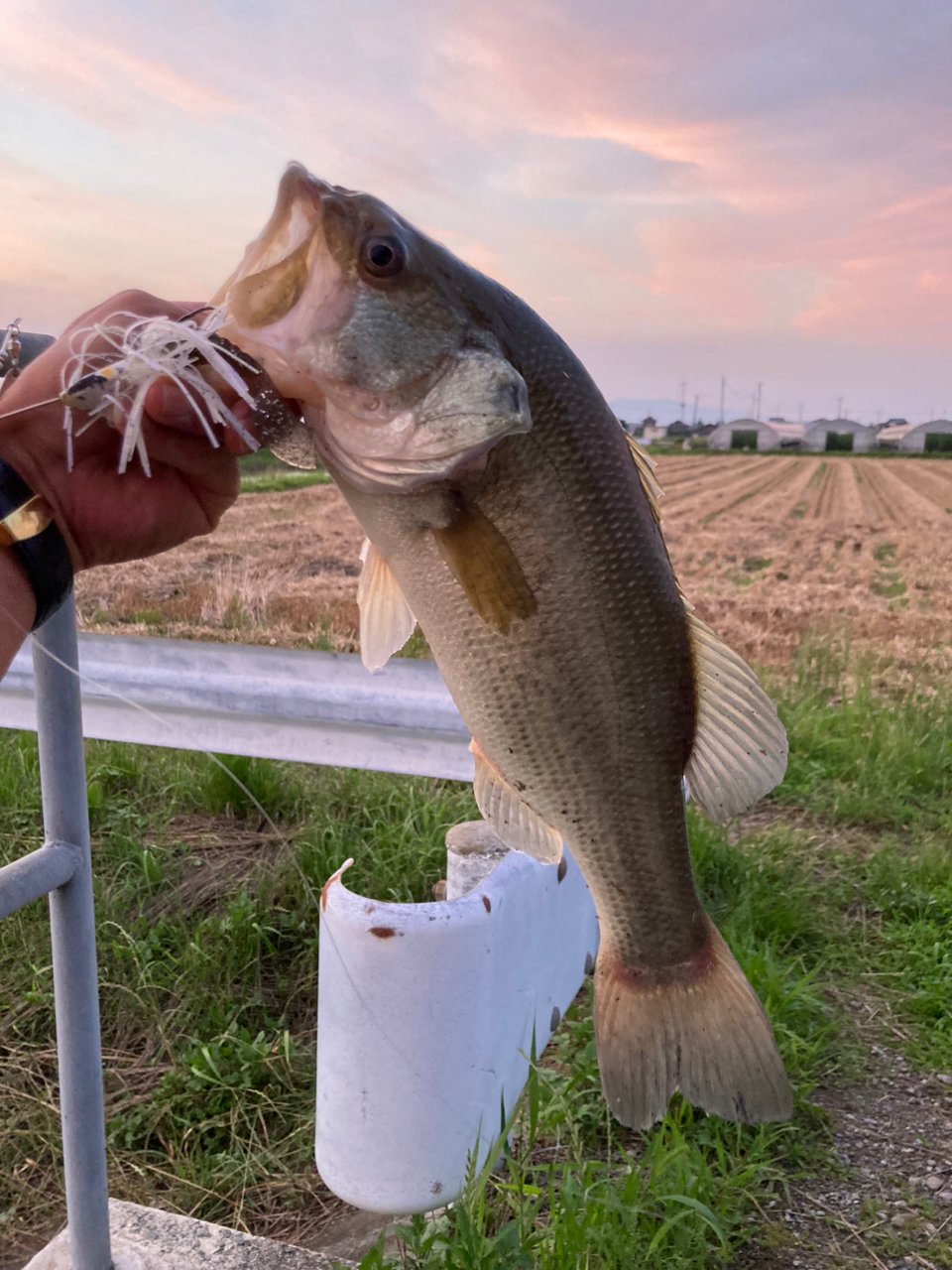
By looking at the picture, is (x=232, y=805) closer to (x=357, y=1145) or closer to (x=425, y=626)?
(x=357, y=1145)

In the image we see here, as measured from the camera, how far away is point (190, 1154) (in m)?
2.31

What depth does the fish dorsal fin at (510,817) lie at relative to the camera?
122 centimetres

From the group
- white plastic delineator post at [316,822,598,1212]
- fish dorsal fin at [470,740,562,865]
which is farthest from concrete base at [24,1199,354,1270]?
fish dorsal fin at [470,740,562,865]

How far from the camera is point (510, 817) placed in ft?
4.03

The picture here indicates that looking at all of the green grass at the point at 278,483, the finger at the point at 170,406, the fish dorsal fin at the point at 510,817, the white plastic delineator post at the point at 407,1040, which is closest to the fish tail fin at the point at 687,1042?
the fish dorsal fin at the point at 510,817

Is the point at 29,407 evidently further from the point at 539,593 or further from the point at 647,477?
the point at 647,477

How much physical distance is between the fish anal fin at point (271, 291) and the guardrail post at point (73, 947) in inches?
27.2

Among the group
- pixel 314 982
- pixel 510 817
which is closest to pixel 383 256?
pixel 510 817

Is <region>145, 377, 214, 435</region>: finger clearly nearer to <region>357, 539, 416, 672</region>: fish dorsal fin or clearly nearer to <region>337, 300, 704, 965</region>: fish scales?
<region>337, 300, 704, 965</region>: fish scales

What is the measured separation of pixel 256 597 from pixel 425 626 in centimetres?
270

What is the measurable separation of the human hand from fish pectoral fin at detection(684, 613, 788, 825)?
0.62 meters

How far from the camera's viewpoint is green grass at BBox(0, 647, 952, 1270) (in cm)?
194

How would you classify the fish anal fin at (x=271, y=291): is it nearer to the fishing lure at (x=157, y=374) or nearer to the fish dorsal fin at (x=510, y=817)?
the fishing lure at (x=157, y=374)

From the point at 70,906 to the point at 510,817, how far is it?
880 millimetres
